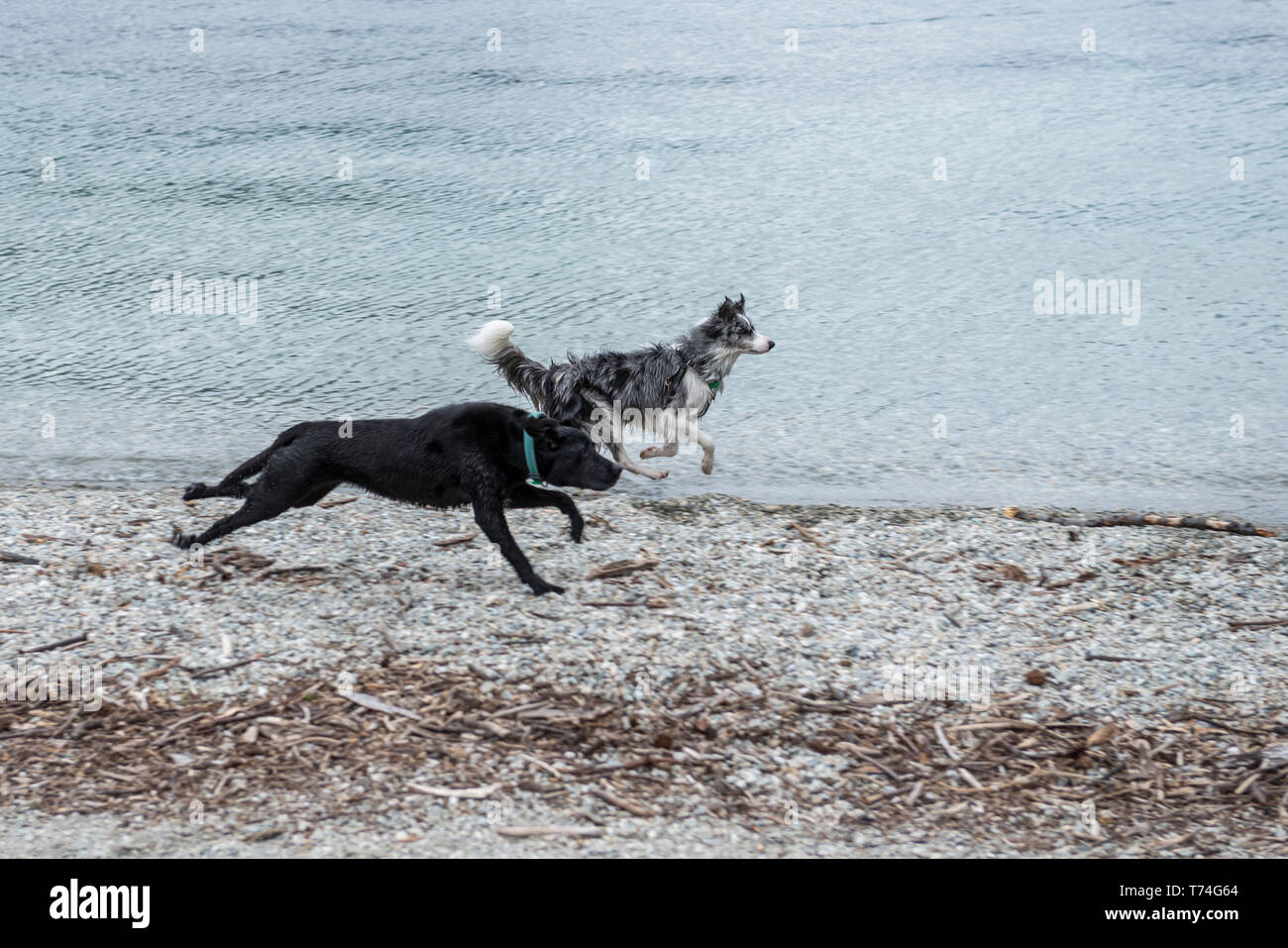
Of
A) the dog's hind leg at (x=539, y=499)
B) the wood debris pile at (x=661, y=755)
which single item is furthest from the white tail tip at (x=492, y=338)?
the wood debris pile at (x=661, y=755)

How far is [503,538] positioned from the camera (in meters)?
6.11

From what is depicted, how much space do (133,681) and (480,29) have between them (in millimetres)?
15071

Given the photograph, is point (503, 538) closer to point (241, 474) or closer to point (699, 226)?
point (241, 474)

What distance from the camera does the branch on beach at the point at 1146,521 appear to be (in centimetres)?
765

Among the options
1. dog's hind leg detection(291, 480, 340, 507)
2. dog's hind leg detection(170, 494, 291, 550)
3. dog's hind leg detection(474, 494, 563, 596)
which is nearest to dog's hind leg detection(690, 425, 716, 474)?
dog's hind leg detection(474, 494, 563, 596)

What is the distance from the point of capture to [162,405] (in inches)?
391

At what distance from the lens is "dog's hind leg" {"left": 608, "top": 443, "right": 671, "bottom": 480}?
8.02 meters

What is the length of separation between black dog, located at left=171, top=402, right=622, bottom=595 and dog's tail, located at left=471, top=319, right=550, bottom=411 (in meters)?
1.44

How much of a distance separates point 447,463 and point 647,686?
1.63 meters

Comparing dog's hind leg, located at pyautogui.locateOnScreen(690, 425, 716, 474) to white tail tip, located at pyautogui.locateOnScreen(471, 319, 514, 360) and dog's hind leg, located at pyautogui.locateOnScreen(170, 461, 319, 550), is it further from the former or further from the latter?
dog's hind leg, located at pyautogui.locateOnScreen(170, 461, 319, 550)

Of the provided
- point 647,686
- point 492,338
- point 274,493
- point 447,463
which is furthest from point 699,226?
point 647,686

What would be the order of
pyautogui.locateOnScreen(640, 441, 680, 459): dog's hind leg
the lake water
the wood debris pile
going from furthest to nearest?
the lake water
pyautogui.locateOnScreen(640, 441, 680, 459): dog's hind leg
the wood debris pile

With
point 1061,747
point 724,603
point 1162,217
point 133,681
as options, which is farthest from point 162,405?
point 1162,217

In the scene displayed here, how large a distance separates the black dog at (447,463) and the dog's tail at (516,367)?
1.44 meters
